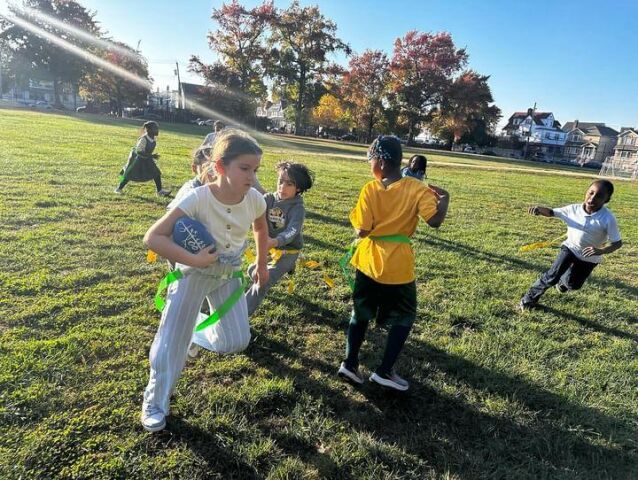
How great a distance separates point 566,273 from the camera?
4906 millimetres

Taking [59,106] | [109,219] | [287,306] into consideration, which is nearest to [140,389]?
[287,306]

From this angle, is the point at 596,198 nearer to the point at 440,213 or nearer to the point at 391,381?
the point at 440,213

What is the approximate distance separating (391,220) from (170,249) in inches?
58.0

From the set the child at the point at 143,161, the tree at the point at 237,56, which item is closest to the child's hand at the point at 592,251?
the child at the point at 143,161

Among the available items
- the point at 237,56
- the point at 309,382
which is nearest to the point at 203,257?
the point at 309,382

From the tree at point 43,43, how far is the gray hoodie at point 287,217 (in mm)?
61603

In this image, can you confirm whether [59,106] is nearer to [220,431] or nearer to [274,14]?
[274,14]

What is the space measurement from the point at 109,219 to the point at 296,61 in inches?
2010

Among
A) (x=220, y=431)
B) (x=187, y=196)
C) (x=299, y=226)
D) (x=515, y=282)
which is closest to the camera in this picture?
(x=187, y=196)

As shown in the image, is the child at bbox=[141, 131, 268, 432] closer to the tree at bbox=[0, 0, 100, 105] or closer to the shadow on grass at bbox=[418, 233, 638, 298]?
the shadow on grass at bbox=[418, 233, 638, 298]

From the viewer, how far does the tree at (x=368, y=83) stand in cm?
5581

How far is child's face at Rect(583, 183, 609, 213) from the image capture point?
14.7 feet

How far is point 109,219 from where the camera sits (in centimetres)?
702

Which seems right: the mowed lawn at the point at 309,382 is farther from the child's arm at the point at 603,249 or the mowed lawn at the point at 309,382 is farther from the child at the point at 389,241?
the child's arm at the point at 603,249
